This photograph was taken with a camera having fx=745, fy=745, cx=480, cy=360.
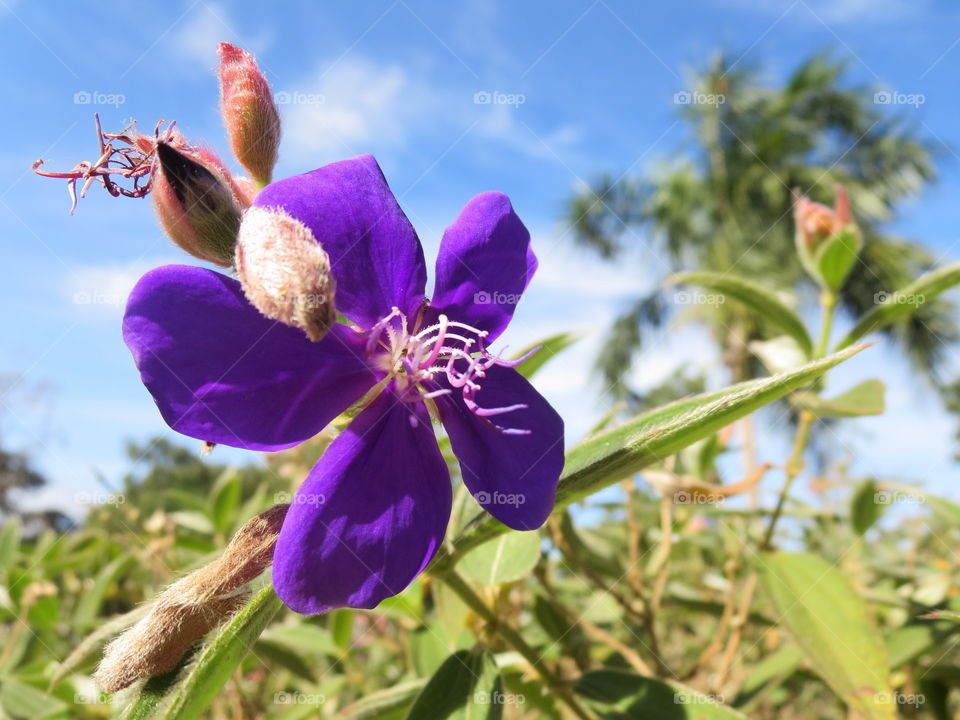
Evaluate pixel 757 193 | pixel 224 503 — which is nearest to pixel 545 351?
pixel 224 503

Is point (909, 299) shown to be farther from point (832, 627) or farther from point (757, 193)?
point (757, 193)

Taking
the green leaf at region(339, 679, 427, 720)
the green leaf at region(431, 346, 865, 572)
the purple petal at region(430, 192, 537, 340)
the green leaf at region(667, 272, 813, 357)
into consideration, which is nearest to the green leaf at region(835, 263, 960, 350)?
the green leaf at region(667, 272, 813, 357)

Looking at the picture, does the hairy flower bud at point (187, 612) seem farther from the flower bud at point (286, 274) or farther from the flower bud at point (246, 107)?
the flower bud at point (246, 107)

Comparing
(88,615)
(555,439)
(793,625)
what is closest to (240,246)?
(555,439)

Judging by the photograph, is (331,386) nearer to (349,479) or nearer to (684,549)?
(349,479)

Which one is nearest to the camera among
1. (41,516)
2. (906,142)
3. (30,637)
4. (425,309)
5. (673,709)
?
(425,309)

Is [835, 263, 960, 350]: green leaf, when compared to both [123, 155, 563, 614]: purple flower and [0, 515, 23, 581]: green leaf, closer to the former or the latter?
[123, 155, 563, 614]: purple flower

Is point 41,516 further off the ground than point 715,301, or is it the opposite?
point 715,301
